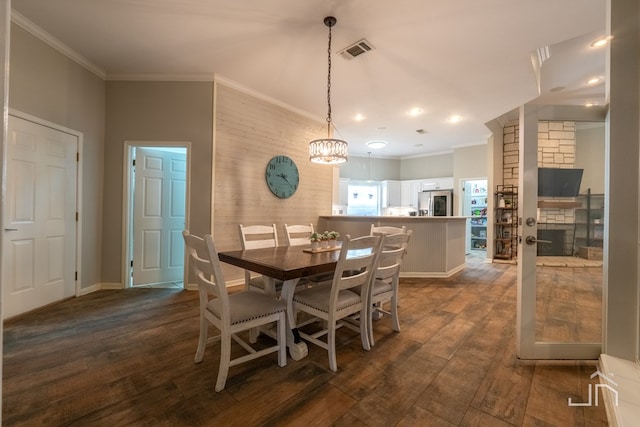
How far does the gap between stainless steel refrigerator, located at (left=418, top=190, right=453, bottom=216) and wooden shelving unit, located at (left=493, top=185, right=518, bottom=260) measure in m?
1.31

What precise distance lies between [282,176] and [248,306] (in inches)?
115

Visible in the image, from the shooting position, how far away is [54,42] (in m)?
2.97

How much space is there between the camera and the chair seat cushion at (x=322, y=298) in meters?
2.01

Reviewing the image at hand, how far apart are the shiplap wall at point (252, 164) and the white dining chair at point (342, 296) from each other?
2.16 m

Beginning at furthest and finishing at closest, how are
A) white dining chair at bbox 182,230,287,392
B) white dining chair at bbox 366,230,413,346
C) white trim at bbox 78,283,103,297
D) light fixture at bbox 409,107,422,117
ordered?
1. light fixture at bbox 409,107,422,117
2. white trim at bbox 78,283,103,297
3. white dining chair at bbox 366,230,413,346
4. white dining chair at bbox 182,230,287,392

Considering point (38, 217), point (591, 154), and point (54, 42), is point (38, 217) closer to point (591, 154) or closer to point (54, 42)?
point (54, 42)

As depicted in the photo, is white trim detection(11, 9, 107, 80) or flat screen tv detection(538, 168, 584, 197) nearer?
flat screen tv detection(538, 168, 584, 197)

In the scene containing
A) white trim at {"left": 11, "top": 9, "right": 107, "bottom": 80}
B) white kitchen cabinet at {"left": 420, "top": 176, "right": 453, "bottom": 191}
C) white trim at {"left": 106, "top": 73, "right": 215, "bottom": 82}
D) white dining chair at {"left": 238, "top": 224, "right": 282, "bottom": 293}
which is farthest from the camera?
white kitchen cabinet at {"left": 420, "top": 176, "right": 453, "bottom": 191}

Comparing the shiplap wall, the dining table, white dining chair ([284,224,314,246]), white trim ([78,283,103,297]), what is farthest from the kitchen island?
white trim ([78,283,103,297])

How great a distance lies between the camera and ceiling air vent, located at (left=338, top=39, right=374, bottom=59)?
293 centimetres

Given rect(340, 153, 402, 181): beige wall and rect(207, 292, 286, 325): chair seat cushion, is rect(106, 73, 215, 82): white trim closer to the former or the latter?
rect(207, 292, 286, 325): chair seat cushion

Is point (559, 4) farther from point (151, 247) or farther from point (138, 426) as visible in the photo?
point (151, 247)

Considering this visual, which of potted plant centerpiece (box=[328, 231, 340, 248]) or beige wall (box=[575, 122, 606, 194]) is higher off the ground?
beige wall (box=[575, 122, 606, 194])
